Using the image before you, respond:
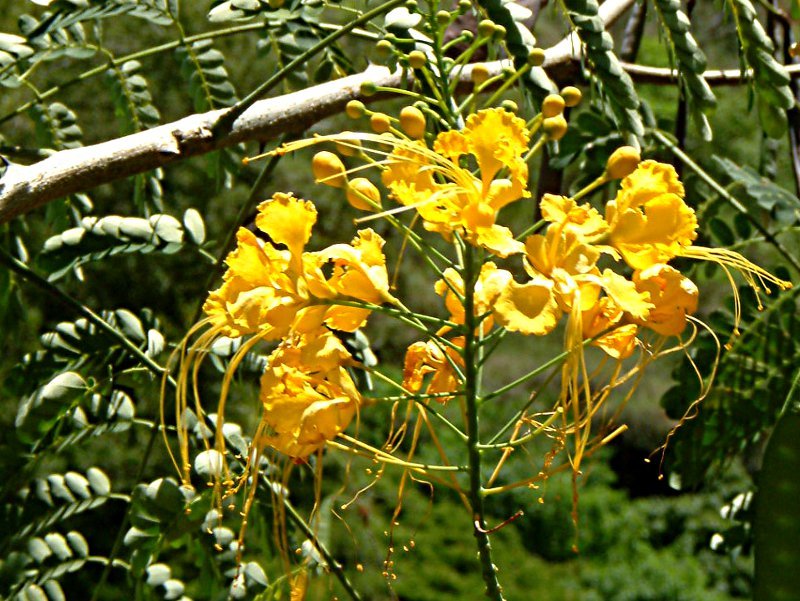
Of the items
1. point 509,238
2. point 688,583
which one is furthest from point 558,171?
point 688,583

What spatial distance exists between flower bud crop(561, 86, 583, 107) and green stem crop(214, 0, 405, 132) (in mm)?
165

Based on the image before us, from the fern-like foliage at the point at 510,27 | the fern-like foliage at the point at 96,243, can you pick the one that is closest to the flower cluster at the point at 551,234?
the fern-like foliage at the point at 510,27

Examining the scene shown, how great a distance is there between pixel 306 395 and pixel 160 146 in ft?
0.90

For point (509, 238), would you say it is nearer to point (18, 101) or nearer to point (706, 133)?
point (706, 133)

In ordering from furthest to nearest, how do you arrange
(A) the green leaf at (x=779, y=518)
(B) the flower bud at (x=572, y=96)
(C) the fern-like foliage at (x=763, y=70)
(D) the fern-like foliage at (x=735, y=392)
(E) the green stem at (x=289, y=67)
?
(D) the fern-like foliage at (x=735, y=392), (C) the fern-like foliage at (x=763, y=70), (E) the green stem at (x=289, y=67), (B) the flower bud at (x=572, y=96), (A) the green leaf at (x=779, y=518)

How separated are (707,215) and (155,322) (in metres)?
0.68

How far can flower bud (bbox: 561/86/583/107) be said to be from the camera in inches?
24.8

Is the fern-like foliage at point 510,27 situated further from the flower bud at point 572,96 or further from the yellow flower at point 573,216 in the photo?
the yellow flower at point 573,216

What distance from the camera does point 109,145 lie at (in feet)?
2.48

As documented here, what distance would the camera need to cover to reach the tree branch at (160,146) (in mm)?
715

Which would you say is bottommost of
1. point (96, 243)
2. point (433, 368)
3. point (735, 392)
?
point (735, 392)

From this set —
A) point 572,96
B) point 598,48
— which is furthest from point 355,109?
point 598,48

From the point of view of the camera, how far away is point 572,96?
2.10ft

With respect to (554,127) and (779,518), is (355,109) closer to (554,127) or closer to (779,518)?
(554,127)
